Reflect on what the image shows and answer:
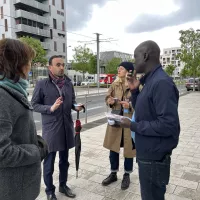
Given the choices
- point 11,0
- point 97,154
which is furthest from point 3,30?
point 97,154

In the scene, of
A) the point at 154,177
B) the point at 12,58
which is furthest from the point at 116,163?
the point at 12,58

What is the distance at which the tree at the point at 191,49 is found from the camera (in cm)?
2345

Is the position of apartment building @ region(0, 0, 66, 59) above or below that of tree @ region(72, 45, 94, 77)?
above

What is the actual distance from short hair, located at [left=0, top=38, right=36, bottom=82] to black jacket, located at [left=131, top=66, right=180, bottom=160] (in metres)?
1.01

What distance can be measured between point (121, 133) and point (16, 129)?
198 centimetres

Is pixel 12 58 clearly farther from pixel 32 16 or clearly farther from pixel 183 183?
pixel 32 16

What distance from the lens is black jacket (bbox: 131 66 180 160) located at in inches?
68.4

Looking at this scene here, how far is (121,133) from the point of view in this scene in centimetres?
326

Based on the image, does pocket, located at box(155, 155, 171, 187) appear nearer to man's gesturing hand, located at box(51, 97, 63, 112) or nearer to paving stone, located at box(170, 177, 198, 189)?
man's gesturing hand, located at box(51, 97, 63, 112)

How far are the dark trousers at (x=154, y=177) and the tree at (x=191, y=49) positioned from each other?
24073mm

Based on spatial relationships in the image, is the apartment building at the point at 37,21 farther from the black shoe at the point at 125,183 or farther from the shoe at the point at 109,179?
the black shoe at the point at 125,183

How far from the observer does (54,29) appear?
44.6m

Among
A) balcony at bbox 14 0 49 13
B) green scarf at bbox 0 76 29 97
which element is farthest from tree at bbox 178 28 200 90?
balcony at bbox 14 0 49 13

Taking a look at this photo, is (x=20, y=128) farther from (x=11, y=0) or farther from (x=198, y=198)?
(x=11, y=0)
